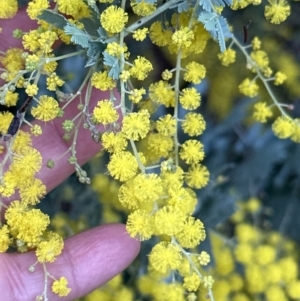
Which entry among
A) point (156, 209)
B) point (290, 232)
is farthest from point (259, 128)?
point (156, 209)

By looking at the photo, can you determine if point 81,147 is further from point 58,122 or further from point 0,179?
point 0,179

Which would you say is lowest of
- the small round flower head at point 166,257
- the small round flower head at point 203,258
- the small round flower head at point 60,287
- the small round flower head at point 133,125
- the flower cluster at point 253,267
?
the flower cluster at point 253,267

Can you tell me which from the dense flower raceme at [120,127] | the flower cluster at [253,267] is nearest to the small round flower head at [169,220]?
the dense flower raceme at [120,127]

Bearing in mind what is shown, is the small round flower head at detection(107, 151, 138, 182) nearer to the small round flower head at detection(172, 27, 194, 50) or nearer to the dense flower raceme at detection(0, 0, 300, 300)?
the dense flower raceme at detection(0, 0, 300, 300)

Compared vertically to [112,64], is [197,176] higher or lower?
lower

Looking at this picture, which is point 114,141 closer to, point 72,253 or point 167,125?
point 167,125

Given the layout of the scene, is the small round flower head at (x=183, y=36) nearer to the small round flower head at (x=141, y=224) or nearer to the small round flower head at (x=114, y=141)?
the small round flower head at (x=114, y=141)

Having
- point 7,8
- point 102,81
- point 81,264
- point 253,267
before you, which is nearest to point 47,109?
point 102,81
